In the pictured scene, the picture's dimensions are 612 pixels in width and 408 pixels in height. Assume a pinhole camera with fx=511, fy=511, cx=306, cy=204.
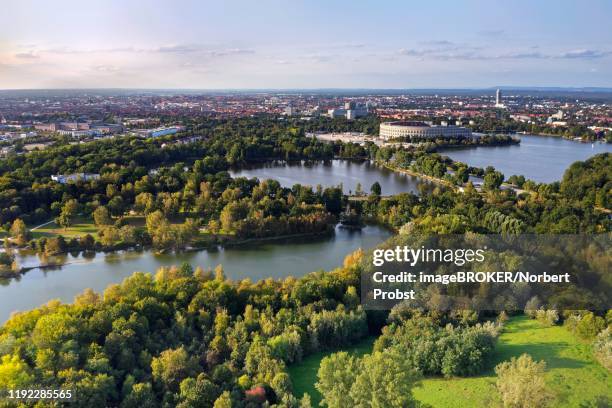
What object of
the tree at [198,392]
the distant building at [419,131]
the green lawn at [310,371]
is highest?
the distant building at [419,131]

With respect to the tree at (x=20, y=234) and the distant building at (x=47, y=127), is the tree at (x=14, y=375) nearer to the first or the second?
the tree at (x=20, y=234)

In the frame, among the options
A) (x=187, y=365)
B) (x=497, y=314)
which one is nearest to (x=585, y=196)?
(x=497, y=314)

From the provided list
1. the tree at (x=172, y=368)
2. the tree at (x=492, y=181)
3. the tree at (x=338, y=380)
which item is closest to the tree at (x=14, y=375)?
the tree at (x=172, y=368)

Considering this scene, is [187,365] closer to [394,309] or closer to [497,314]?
[394,309]

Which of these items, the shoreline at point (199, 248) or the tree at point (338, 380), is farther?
the shoreline at point (199, 248)

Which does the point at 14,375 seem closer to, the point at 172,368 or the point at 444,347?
the point at 172,368

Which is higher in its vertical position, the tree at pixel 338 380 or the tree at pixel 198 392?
the tree at pixel 338 380

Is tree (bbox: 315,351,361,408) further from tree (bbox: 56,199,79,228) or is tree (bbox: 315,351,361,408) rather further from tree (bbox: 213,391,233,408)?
tree (bbox: 56,199,79,228)
